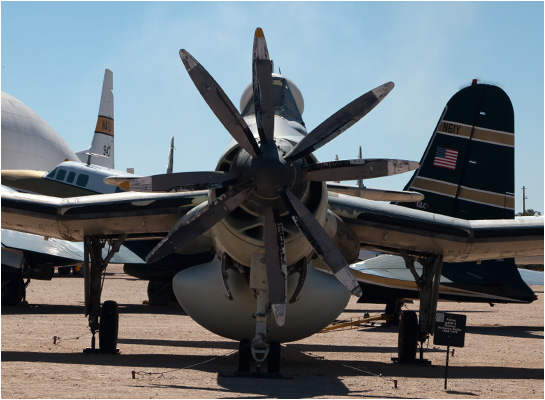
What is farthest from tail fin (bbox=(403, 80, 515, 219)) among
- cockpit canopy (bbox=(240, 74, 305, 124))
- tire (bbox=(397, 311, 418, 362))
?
cockpit canopy (bbox=(240, 74, 305, 124))

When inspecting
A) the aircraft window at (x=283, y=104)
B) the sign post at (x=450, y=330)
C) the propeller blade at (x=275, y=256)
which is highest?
the aircraft window at (x=283, y=104)

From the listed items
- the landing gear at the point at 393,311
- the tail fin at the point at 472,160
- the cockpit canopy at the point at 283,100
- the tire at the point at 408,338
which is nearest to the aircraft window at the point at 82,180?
the landing gear at the point at 393,311

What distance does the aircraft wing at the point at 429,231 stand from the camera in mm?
16922

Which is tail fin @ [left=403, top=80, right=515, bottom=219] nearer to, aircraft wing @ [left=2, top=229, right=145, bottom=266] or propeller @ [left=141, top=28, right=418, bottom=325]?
aircraft wing @ [left=2, top=229, right=145, bottom=266]

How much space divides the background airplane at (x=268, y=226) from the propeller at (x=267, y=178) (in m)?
0.02

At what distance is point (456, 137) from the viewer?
27.3 metres

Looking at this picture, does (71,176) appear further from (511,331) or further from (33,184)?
(511,331)

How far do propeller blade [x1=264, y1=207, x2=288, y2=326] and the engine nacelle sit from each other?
6.35 feet

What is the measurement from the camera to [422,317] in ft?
59.3

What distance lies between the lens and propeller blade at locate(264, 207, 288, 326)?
1260cm

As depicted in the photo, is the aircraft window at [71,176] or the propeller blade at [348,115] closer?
the propeller blade at [348,115]

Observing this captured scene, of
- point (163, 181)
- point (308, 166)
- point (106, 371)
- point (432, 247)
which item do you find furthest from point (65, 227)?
point (432, 247)

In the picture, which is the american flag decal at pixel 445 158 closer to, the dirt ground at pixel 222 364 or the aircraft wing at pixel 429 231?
the dirt ground at pixel 222 364

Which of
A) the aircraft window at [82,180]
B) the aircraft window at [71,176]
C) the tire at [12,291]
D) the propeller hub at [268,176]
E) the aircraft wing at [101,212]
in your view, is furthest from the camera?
the aircraft window at [71,176]
